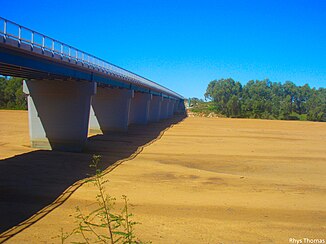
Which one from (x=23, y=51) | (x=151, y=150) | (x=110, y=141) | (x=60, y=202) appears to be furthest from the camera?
(x=110, y=141)

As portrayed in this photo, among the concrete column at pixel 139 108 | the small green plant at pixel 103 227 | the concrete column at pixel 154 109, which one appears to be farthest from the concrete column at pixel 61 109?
the concrete column at pixel 154 109

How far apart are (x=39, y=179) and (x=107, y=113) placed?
19968 millimetres

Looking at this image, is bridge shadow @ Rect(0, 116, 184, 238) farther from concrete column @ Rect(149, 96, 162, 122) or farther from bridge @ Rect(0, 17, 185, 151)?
concrete column @ Rect(149, 96, 162, 122)

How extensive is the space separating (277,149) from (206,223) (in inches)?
714

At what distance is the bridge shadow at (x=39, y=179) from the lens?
916 cm

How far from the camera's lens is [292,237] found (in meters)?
7.77

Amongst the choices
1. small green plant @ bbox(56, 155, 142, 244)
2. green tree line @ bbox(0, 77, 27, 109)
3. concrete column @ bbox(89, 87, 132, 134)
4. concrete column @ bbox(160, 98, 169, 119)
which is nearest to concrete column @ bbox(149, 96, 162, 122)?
concrete column @ bbox(160, 98, 169, 119)

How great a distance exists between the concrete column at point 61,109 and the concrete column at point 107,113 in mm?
11592

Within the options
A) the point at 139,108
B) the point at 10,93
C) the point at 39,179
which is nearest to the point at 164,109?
the point at 139,108

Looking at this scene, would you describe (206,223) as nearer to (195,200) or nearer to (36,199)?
(195,200)

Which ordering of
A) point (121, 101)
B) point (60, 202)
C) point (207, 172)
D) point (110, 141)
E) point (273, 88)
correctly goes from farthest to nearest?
point (273, 88)
point (121, 101)
point (110, 141)
point (207, 172)
point (60, 202)

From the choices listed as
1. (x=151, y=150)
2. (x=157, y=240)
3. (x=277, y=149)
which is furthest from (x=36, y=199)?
(x=277, y=149)

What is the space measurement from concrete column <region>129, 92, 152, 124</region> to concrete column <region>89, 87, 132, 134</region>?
1140 centimetres

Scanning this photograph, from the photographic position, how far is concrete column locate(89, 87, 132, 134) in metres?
32.4
